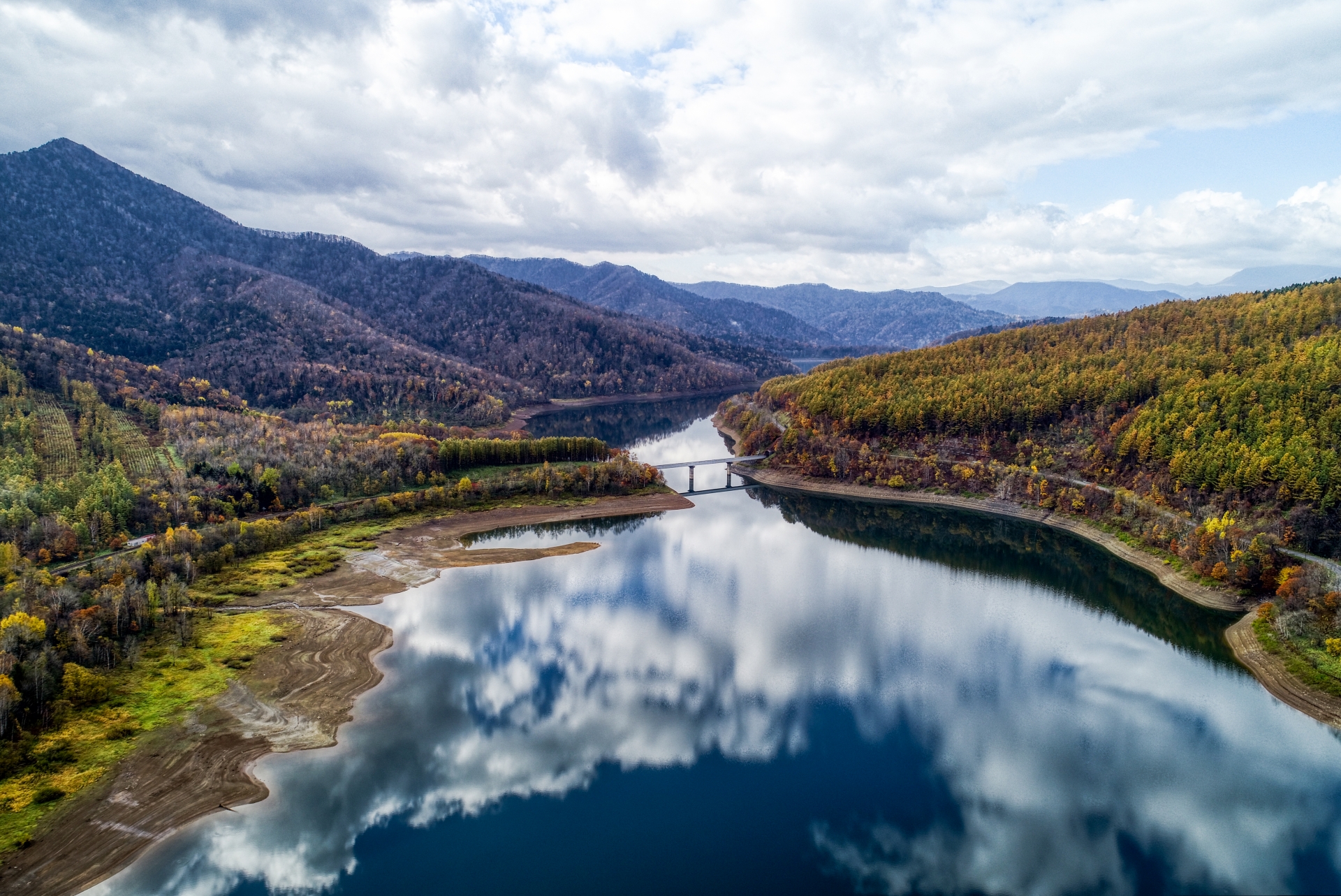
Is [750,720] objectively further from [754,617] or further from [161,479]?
[161,479]

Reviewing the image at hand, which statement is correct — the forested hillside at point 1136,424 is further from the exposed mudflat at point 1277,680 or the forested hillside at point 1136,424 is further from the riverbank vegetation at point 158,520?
the riverbank vegetation at point 158,520

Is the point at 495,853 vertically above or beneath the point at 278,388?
beneath

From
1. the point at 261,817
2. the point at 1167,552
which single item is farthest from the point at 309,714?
the point at 1167,552

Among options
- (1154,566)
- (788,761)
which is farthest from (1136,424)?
(788,761)

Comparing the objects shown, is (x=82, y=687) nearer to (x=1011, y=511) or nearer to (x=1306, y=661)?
(x=1306, y=661)

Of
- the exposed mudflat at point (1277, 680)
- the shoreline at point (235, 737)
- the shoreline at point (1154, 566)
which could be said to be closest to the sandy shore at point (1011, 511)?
the shoreline at point (1154, 566)

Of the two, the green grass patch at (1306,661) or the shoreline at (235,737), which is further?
the green grass patch at (1306,661)

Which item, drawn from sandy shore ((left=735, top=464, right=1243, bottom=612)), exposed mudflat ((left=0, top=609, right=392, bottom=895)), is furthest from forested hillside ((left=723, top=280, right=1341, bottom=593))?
exposed mudflat ((left=0, top=609, right=392, bottom=895))
